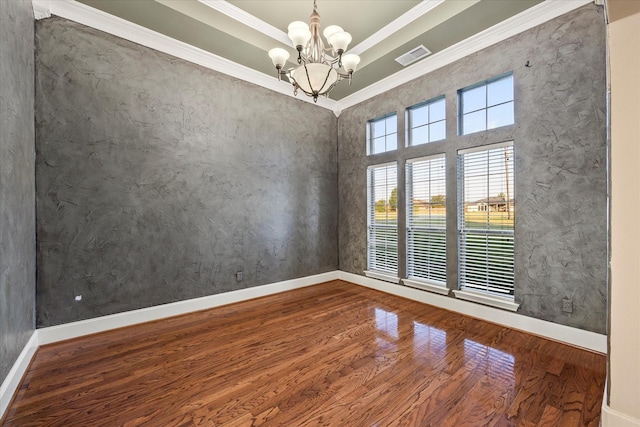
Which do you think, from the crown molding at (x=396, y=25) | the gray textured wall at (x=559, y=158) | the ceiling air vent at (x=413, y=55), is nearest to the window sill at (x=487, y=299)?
the gray textured wall at (x=559, y=158)

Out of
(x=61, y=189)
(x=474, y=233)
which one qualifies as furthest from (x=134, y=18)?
(x=474, y=233)

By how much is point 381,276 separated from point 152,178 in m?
3.74

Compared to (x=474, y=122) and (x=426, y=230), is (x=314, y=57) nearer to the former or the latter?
(x=474, y=122)

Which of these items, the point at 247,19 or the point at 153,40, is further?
the point at 153,40

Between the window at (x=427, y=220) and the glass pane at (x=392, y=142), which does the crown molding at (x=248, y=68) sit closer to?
the glass pane at (x=392, y=142)

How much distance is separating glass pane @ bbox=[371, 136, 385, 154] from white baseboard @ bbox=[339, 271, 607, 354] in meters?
2.34

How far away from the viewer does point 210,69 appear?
379cm

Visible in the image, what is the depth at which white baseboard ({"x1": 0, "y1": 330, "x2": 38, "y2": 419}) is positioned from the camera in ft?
5.84

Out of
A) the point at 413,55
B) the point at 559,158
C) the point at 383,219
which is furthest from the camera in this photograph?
the point at 383,219

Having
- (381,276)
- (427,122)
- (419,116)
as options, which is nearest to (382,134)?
(419,116)

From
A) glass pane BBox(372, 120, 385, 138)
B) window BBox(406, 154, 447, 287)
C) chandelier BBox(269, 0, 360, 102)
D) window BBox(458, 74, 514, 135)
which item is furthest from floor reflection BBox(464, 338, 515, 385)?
glass pane BBox(372, 120, 385, 138)

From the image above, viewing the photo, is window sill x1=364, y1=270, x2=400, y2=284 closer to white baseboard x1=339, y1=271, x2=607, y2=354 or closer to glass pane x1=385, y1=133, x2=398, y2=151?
white baseboard x1=339, y1=271, x2=607, y2=354

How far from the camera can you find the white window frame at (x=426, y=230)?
376cm

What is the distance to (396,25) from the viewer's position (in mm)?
3232
